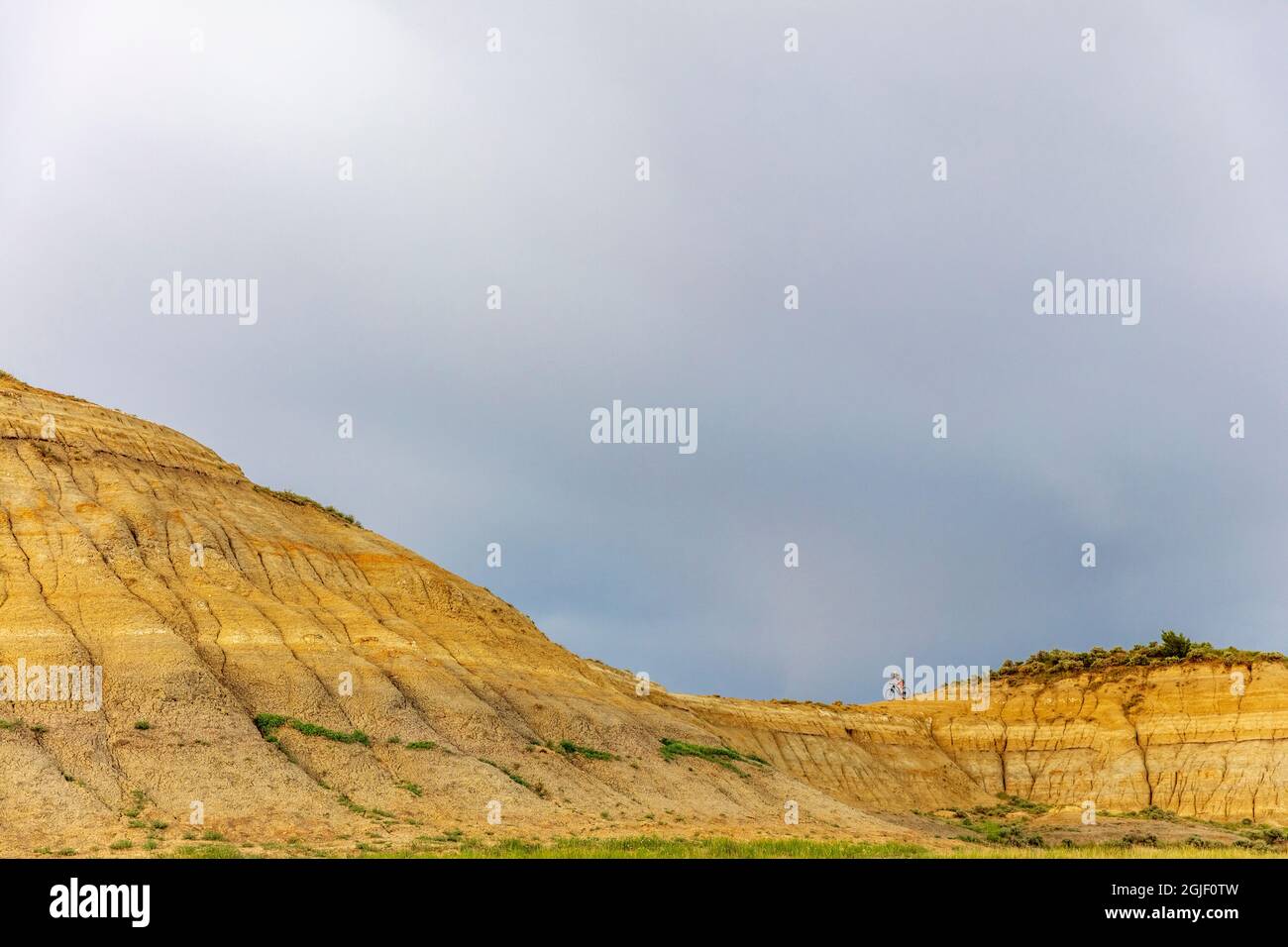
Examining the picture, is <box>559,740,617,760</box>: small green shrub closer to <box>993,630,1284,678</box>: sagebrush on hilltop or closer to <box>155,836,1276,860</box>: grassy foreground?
<box>155,836,1276,860</box>: grassy foreground

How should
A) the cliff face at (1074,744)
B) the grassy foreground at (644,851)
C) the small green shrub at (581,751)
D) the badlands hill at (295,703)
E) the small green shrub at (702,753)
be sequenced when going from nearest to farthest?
the grassy foreground at (644,851), the badlands hill at (295,703), the small green shrub at (581,751), the small green shrub at (702,753), the cliff face at (1074,744)

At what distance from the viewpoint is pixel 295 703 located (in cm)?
3628

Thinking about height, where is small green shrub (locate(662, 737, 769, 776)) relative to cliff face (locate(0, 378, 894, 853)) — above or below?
below

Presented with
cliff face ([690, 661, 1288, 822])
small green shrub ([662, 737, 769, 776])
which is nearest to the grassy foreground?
small green shrub ([662, 737, 769, 776])

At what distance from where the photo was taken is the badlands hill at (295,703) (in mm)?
30531

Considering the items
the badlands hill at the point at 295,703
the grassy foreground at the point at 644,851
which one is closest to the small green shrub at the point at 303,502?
the badlands hill at the point at 295,703

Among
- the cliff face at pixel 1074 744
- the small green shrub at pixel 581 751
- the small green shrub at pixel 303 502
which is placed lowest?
the cliff face at pixel 1074 744

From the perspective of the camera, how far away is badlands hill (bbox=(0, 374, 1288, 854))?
30531 millimetres

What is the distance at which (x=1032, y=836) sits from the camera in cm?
4816

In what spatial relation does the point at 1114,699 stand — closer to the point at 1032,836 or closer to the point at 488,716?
the point at 1032,836

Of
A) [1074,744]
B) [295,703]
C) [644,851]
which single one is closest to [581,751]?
[295,703]

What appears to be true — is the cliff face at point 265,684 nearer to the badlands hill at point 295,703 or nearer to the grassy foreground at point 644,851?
the badlands hill at point 295,703

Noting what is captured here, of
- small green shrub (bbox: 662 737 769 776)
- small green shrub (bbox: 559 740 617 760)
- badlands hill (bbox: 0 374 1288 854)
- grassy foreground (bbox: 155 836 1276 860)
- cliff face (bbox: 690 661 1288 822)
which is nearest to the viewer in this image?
grassy foreground (bbox: 155 836 1276 860)

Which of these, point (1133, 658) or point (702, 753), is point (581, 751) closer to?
point (702, 753)
